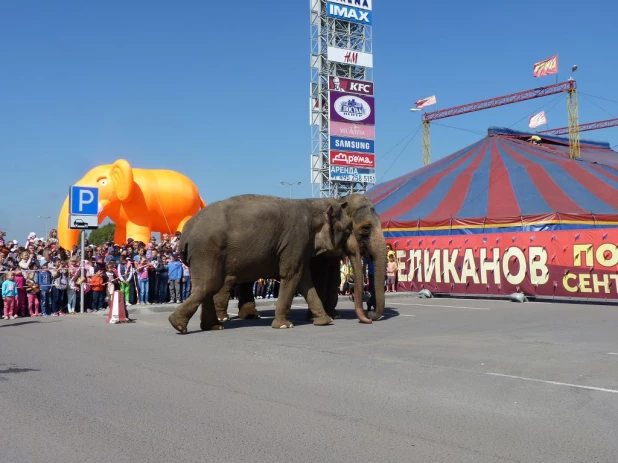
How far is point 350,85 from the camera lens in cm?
4272

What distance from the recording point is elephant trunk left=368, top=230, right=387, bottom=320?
13289 mm

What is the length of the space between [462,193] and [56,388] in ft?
67.2

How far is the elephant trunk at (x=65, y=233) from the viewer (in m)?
25.0

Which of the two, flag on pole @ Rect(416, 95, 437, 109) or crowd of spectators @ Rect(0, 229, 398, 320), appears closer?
crowd of spectators @ Rect(0, 229, 398, 320)

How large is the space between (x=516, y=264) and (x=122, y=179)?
15.1 metres

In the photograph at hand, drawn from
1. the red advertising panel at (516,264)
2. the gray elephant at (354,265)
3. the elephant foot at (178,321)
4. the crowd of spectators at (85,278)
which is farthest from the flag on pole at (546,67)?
the elephant foot at (178,321)

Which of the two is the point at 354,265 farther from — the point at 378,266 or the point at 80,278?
the point at 80,278

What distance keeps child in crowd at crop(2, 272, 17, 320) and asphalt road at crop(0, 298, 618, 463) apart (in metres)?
4.26

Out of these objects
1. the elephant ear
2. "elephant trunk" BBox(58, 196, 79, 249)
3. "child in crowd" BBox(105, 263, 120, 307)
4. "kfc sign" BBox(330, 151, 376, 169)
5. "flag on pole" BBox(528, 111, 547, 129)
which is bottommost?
"child in crowd" BBox(105, 263, 120, 307)

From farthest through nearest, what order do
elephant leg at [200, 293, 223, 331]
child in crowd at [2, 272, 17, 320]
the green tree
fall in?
the green tree < child in crowd at [2, 272, 17, 320] < elephant leg at [200, 293, 223, 331]

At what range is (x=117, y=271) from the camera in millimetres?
17938

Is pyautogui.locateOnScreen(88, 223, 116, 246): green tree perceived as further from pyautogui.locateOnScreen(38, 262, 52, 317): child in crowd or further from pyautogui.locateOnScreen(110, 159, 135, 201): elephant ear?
pyautogui.locateOnScreen(38, 262, 52, 317): child in crowd

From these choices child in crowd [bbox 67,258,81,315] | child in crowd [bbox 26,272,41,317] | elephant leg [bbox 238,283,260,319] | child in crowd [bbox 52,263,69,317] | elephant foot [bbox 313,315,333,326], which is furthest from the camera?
child in crowd [bbox 67,258,81,315]

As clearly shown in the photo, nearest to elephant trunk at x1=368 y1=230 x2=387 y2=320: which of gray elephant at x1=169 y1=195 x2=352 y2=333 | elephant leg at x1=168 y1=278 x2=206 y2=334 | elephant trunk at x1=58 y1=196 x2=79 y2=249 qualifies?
gray elephant at x1=169 y1=195 x2=352 y2=333
